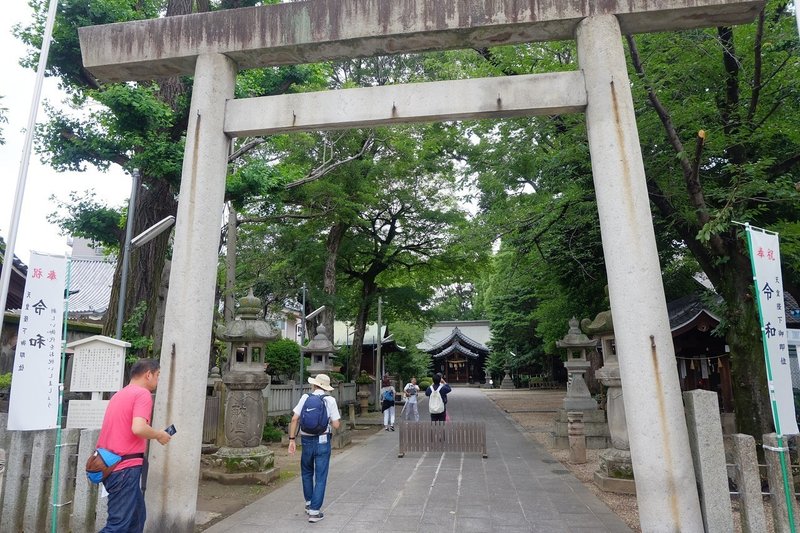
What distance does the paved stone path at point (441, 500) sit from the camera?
5570 millimetres

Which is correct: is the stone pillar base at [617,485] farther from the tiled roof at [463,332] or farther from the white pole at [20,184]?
the tiled roof at [463,332]

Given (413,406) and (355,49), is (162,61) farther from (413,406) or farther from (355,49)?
(413,406)

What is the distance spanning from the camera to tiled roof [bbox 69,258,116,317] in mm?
20422

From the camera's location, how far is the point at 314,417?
554cm

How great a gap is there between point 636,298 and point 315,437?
352 cm

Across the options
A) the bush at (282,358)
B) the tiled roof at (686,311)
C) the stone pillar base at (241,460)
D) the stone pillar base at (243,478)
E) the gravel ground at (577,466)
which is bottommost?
the gravel ground at (577,466)

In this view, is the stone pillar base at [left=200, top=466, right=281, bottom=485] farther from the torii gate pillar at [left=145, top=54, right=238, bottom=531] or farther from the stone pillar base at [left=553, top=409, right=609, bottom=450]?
the stone pillar base at [left=553, top=409, right=609, bottom=450]

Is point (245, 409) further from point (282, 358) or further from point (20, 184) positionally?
point (282, 358)

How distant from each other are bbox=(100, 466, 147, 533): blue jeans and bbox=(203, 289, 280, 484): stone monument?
392 cm

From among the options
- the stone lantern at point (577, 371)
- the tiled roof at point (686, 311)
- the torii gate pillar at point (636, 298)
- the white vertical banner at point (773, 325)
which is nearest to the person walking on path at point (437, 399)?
the stone lantern at point (577, 371)

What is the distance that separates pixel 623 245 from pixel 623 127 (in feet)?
3.74

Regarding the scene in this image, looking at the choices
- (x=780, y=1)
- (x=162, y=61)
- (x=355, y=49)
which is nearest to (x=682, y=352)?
(x=780, y=1)

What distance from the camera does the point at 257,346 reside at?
31.3 ft

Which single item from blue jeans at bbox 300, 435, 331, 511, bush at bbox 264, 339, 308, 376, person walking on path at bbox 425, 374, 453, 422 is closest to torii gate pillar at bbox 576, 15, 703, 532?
blue jeans at bbox 300, 435, 331, 511
